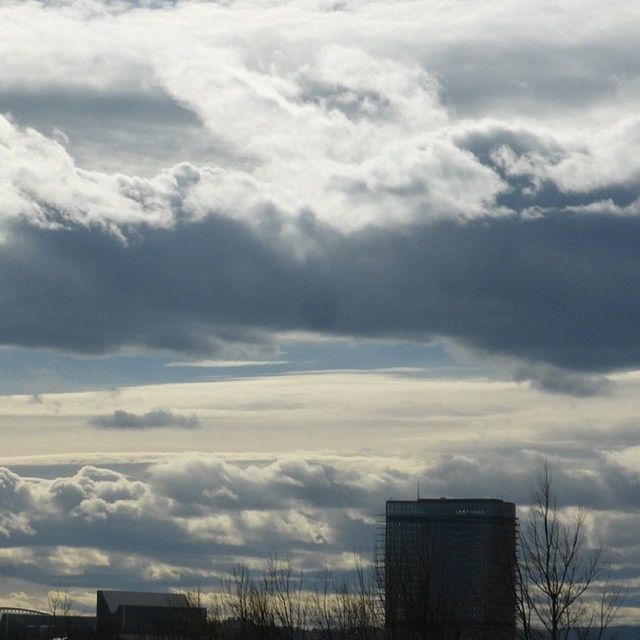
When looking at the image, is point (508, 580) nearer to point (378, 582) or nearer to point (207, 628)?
point (378, 582)

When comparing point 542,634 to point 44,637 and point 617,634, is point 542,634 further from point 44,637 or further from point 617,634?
point 44,637

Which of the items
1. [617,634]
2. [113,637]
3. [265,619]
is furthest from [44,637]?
[617,634]

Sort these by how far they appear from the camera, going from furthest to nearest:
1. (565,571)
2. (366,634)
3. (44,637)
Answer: (44,637), (366,634), (565,571)

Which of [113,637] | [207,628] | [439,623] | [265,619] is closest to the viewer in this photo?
[439,623]

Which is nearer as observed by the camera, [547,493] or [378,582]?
[547,493]

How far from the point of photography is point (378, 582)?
3351 inches

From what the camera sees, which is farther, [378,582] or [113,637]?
[113,637]

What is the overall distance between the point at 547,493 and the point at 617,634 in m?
10.1

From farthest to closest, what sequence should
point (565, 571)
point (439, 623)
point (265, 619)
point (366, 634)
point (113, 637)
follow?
point (113, 637) < point (265, 619) < point (366, 634) < point (439, 623) < point (565, 571)

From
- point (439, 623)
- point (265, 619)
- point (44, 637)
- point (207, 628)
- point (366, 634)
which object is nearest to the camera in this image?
point (439, 623)

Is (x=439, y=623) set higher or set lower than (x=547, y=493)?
lower

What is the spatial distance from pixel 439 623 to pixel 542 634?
18075 millimetres

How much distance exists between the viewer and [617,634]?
224 ft

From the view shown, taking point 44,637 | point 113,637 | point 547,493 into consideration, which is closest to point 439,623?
point 547,493
